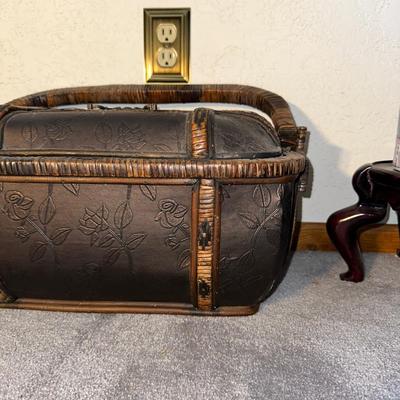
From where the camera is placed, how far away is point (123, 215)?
0.72 metres

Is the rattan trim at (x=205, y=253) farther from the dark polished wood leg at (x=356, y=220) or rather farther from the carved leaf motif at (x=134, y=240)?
the dark polished wood leg at (x=356, y=220)

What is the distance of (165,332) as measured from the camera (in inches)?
30.0

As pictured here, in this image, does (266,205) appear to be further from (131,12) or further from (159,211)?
(131,12)

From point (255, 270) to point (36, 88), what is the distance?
38.7 inches

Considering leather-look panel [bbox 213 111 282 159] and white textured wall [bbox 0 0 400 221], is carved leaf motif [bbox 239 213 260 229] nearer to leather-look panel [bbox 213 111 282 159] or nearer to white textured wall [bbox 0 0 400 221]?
leather-look panel [bbox 213 111 282 159]

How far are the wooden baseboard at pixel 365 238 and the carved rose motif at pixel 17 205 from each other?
894mm

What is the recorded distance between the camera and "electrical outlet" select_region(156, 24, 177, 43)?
114cm

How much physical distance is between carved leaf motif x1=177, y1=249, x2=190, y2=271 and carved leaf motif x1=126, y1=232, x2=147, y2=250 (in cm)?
9

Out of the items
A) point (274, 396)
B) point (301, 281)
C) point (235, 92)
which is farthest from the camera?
point (235, 92)

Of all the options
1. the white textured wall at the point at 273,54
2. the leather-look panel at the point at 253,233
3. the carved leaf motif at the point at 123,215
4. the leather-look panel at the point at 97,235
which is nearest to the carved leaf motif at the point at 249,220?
the leather-look panel at the point at 253,233

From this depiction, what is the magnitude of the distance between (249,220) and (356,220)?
0.42 meters

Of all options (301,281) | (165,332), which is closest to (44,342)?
(165,332)

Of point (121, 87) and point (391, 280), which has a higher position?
point (121, 87)

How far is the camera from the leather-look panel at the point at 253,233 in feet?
2.34
